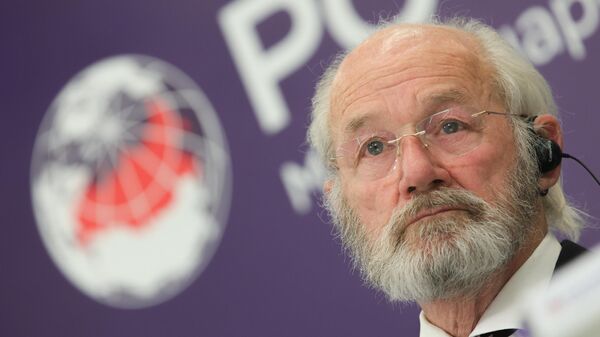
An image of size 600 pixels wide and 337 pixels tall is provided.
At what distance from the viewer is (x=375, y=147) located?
131 centimetres

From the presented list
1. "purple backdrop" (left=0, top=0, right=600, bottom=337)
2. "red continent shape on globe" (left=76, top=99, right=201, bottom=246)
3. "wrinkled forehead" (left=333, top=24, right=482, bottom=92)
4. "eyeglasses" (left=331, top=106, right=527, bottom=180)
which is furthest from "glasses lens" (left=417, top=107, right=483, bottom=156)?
"red continent shape on globe" (left=76, top=99, right=201, bottom=246)

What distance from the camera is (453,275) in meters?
1.18

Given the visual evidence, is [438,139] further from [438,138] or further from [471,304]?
[471,304]

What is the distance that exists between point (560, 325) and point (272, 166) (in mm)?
1722

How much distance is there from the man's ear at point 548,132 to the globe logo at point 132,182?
96 centimetres

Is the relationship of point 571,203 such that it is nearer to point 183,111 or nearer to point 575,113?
point 575,113

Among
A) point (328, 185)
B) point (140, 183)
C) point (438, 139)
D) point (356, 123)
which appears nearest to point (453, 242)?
point (438, 139)

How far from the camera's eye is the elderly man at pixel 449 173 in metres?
1.20

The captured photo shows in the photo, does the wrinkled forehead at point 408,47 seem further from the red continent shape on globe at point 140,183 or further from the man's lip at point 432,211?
the red continent shape on globe at point 140,183

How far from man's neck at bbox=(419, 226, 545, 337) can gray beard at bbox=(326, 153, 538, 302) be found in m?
0.02

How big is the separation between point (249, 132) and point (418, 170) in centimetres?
95

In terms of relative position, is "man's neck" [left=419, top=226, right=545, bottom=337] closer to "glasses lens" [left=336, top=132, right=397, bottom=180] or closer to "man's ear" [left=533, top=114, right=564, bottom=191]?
"man's ear" [left=533, top=114, right=564, bottom=191]

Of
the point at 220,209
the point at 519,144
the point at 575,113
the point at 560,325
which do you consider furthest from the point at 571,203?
the point at 560,325

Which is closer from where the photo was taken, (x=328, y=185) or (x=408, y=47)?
(x=408, y=47)
